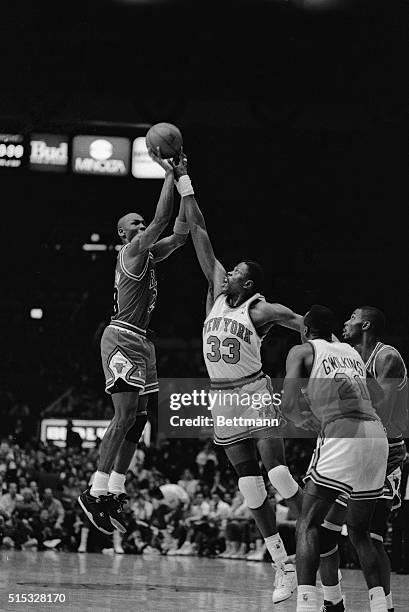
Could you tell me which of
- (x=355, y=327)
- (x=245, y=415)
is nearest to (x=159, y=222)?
(x=245, y=415)

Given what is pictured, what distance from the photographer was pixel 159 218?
26.4 feet

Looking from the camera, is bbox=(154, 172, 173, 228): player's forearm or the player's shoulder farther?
bbox=(154, 172, 173, 228): player's forearm

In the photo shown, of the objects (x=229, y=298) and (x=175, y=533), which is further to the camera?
(x=175, y=533)

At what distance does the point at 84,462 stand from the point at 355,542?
10675mm

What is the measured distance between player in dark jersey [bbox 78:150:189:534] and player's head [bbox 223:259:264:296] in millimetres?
628

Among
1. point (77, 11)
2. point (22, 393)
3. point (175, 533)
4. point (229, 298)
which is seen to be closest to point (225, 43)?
point (77, 11)

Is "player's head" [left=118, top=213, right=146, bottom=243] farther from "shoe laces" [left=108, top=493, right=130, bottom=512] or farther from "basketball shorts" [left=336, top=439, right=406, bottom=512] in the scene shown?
"basketball shorts" [left=336, top=439, right=406, bottom=512]

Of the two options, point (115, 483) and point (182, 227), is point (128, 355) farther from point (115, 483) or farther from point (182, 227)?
point (182, 227)

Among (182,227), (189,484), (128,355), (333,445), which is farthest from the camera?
(189,484)

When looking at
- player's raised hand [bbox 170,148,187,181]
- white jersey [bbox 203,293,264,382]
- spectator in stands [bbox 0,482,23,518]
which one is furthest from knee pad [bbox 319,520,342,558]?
spectator in stands [bbox 0,482,23,518]

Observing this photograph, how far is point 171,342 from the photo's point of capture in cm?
1850

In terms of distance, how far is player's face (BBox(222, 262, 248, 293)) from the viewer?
808 centimetres

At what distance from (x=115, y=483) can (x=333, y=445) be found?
6.97 feet

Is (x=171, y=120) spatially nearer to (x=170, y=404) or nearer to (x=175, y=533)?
(x=170, y=404)
